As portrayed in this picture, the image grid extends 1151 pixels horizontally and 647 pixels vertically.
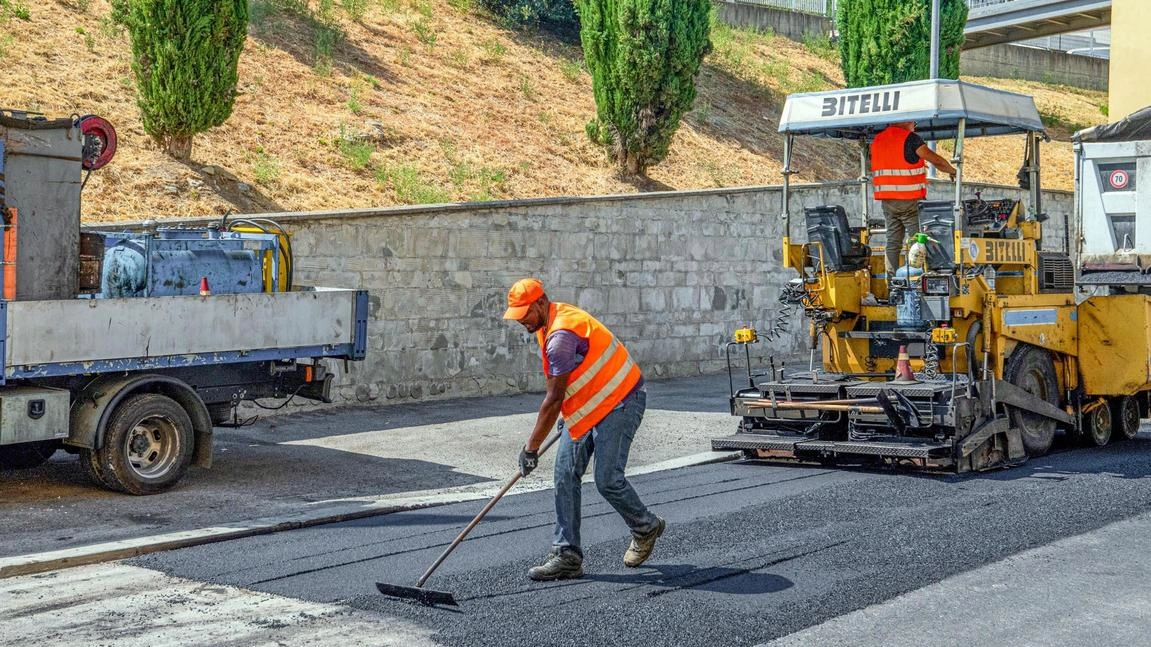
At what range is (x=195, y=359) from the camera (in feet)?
32.6

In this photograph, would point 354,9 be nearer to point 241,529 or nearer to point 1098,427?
point 1098,427

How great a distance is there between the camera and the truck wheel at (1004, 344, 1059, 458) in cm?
Answer: 1150

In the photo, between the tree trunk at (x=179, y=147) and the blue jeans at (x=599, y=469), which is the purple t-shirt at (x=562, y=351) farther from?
the tree trunk at (x=179, y=147)

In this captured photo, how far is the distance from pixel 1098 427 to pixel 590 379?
294 inches

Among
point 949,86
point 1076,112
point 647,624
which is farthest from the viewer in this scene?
point 1076,112

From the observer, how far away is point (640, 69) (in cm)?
2019

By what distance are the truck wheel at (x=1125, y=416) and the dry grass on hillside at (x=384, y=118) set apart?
878 cm

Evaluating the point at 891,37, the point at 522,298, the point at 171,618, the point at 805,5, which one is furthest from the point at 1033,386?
the point at 805,5

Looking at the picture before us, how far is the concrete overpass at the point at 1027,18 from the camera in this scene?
117 ft

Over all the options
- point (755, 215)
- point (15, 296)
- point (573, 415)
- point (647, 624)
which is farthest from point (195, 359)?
point (755, 215)

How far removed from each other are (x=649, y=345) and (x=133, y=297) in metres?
9.32

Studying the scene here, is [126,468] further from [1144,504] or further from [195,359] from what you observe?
[1144,504]

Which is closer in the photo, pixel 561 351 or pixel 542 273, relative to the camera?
pixel 561 351

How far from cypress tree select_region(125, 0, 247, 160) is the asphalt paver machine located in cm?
752
